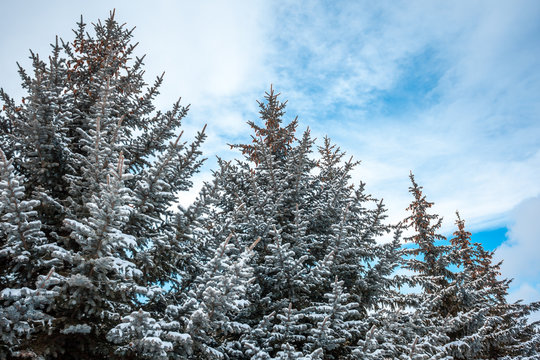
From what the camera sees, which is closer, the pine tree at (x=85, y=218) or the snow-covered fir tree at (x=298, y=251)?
the pine tree at (x=85, y=218)

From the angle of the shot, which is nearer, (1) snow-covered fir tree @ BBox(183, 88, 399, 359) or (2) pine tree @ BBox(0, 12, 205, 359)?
(2) pine tree @ BBox(0, 12, 205, 359)

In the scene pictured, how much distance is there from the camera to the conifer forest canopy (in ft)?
14.3

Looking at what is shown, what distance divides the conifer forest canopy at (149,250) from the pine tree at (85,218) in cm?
3

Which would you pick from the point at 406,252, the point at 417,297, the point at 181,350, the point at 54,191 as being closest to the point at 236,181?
the point at 54,191

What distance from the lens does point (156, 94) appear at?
8.70 m

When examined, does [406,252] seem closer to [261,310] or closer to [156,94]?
[261,310]

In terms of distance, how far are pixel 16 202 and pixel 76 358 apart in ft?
9.42

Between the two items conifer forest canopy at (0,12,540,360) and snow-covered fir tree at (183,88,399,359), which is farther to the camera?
snow-covered fir tree at (183,88,399,359)

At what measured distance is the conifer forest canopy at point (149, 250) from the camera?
4.36m

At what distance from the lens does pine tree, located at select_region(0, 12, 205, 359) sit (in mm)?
4242

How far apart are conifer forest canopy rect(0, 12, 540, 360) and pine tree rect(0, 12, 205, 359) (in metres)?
0.03

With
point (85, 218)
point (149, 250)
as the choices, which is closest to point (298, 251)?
point (149, 250)

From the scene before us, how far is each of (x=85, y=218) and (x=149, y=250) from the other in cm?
149

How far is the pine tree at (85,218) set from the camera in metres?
4.24
